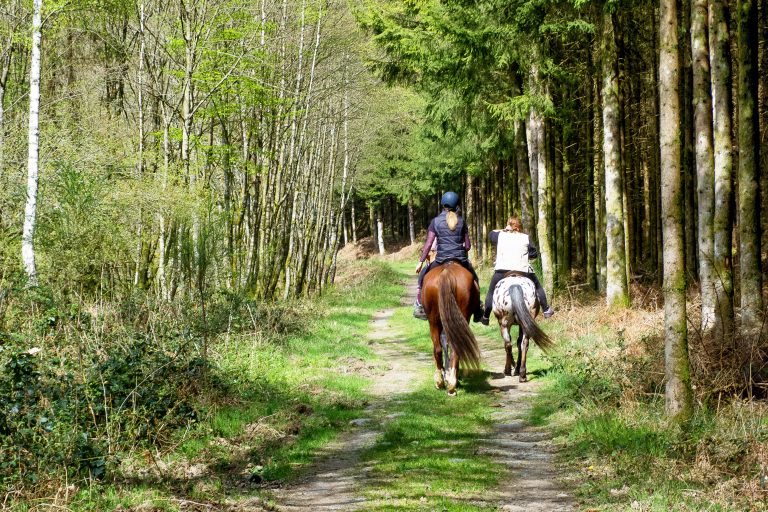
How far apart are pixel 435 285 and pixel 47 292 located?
17.5 ft

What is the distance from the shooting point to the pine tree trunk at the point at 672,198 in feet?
20.5

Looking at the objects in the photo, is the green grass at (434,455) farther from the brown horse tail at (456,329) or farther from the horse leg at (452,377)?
the brown horse tail at (456,329)

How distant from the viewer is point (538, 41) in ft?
50.6

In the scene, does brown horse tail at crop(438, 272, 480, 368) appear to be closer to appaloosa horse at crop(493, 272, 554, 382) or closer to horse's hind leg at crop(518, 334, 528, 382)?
appaloosa horse at crop(493, 272, 554, 382)

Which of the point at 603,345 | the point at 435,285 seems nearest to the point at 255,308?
the point at 435,285

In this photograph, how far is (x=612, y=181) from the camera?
13.6 m

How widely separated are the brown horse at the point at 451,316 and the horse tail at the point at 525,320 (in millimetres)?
613

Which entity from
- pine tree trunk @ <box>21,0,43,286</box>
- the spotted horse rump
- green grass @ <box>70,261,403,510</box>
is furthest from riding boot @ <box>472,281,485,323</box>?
pine tree trunk @ <box>21,0,43,286</box>

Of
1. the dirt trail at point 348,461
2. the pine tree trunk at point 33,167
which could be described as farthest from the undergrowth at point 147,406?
the pine tree trunk at point 33,167

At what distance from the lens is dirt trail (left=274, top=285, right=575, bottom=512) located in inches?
224

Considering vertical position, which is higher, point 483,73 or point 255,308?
point 483,73

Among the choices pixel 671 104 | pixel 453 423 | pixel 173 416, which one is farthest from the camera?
pixel 453 423

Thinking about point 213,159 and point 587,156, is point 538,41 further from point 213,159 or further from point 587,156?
point 213,159

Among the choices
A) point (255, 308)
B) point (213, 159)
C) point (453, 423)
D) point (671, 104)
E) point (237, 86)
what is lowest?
point (453, 423)
